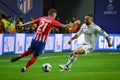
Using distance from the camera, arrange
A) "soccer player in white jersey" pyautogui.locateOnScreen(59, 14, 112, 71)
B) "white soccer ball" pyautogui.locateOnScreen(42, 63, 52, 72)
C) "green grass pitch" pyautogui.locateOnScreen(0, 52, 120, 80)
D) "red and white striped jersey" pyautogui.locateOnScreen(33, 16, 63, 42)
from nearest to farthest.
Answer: "green grass pitch" pyautogui.locateOnScreen(0, 52, 120, 80) < "red and white striped jersey" pyautogui.locateOnScreen(33, 16, 63, 42) < "white soccer ball" pyautogui.locateOnScreen(42, 63, 52, 72) < "soccer player in white jersey" pyautogui.locateOnScreen(59, 14, 112, 71)

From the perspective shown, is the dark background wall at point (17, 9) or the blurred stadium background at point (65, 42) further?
the dark background wall at point (17, 9)

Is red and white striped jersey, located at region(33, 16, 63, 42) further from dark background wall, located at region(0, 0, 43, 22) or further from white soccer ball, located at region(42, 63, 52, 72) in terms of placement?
dark background wall, located at region(0, 0, 43, 22)

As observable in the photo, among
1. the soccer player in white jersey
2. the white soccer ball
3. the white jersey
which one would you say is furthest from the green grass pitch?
the white jersey

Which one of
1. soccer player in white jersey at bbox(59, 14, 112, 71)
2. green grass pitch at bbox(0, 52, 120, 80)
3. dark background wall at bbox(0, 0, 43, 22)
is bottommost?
green grass pitch at bbox(0, 52, 120, 80)

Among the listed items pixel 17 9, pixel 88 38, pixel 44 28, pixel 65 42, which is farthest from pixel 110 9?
pixel 44 28

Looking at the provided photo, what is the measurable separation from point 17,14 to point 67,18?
5.45 metres

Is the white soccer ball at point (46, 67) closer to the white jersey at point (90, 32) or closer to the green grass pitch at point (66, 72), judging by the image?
the green grass pitch at point (66, 72)

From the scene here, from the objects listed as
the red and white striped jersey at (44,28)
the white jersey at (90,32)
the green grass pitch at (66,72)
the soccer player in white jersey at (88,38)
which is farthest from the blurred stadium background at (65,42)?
the red and white striped jersey at (44,28)

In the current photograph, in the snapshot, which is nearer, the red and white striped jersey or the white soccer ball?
the red and white striped jersey

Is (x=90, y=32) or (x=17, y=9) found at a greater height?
(x=17, y=9)

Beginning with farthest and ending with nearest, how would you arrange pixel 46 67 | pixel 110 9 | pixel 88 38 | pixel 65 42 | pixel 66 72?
pixel 110 9, pixel 65 42, pixel 88 38, pixel 66 72, pixel 46 67

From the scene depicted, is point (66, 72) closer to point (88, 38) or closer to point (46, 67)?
point (46, 67)

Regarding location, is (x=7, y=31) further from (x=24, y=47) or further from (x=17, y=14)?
(x=17, y=14)

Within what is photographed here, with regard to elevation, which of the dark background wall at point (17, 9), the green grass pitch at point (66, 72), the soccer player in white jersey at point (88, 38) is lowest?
the green grass pitch at point (66, 72)
